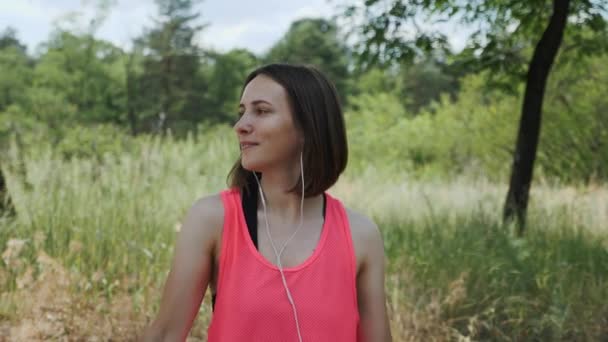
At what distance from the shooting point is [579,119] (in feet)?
43.3

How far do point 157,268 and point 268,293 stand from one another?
2752mm

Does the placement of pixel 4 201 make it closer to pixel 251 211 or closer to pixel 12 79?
pixel 251 211

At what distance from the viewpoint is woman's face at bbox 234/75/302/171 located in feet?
5.28

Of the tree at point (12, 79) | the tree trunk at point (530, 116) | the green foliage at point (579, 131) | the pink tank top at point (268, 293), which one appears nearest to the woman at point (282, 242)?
the pink tank top at point (268, 293)

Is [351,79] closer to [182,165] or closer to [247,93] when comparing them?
[182,165]

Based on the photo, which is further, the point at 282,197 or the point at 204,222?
the point at 282,197

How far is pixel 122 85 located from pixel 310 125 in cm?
3008

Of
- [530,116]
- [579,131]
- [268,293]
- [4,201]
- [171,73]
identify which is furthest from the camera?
[171,73]

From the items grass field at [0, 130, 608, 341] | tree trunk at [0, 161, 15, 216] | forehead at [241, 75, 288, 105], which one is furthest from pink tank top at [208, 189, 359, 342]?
tree trunk at [0, 161, 15, 216]

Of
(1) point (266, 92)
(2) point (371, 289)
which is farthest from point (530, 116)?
(1) point (266, 92)

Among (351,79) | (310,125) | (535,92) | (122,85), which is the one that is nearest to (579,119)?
(535,92)

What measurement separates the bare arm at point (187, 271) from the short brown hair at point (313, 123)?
155mm

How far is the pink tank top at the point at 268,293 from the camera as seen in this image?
1.54 m

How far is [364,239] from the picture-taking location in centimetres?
166
